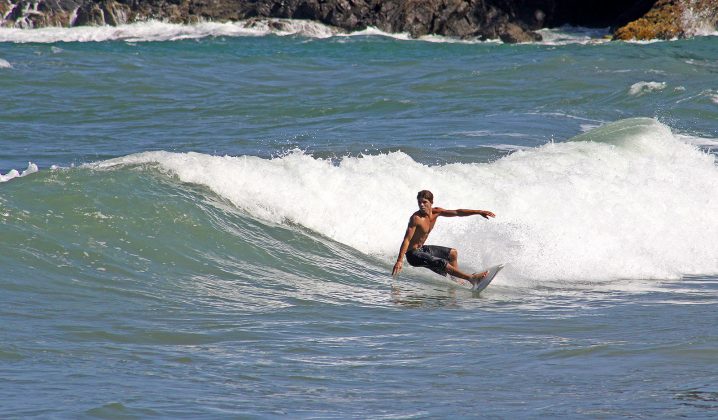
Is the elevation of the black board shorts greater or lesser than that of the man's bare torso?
lesser

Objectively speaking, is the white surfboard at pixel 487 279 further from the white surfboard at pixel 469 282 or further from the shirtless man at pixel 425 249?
the shirtless man at pixel 425 249

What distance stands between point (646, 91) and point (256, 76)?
30.5 ft

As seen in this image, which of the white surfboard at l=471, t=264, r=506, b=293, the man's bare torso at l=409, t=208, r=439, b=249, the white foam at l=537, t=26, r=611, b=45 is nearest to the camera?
the white surfboard at l=471, t=264, r=506, b=293

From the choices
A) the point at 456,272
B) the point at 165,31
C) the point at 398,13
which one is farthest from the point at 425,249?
the point at 165,31

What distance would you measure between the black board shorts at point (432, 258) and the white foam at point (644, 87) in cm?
1566

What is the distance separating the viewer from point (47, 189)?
36.3ft

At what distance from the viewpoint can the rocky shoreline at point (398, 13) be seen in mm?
42531

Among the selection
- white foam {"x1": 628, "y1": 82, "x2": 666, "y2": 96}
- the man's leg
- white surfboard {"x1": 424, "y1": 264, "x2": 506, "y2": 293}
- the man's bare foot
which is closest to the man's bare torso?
the man's leg

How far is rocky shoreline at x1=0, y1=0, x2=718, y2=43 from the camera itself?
42.5 m

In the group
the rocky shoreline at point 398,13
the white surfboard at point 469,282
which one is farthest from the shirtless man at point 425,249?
the rocky shoreline at point 398,13

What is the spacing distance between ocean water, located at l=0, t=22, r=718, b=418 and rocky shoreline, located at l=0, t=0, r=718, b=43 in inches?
701

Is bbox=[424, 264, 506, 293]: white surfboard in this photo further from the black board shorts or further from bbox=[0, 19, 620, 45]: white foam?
bbox=[0, 19, 620, 45]: white foam

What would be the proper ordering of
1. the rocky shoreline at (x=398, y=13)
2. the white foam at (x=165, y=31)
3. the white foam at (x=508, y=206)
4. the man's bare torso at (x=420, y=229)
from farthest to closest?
1. the white foam at (x=165, y=31)
2. the rocky shoreline at (x=398, y=13)
3. the white foam at (x=508, y=206)
4. the man's bare torso at (x=420, y=229)

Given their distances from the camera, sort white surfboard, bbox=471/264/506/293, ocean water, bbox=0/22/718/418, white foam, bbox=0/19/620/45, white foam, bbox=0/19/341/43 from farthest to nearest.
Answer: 1. white foam, bbox=0/19/341/43
2. white foam, bbox=0/19/620/45
3. white surfboard, bbox=471/264/506/293
4. ocean water, bbox=0/22/718/418
